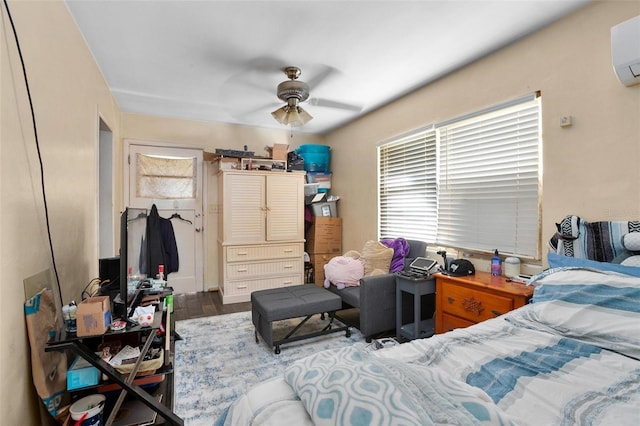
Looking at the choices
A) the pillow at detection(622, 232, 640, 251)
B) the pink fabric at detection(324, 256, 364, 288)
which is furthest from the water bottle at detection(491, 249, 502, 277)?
the pink fabric at detection(324, 256, 364, 288)

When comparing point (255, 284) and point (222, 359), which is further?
point (255, 284)

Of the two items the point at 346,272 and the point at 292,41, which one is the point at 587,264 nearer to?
the point at 346,272

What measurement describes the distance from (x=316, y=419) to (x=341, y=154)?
428cm

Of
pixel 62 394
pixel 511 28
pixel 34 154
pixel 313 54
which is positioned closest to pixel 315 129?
pixel 313 54

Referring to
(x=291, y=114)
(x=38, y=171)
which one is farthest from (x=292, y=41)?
(x=38, y=171)

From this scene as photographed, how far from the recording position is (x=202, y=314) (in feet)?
11.6

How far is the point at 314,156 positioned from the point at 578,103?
3389mm

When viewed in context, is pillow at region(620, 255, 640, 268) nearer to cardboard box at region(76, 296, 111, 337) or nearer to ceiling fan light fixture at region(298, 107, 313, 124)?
cardboard box at region(76, 296, 111, 337)

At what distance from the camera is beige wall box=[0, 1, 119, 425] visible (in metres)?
1.10

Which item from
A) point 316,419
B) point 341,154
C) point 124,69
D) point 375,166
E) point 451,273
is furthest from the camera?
point 341,154

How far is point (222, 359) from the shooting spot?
96.0 inches

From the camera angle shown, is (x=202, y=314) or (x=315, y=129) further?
(x=315, y=129)

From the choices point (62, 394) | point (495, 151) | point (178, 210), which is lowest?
point (62, 394)

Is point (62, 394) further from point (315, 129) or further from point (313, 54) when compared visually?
point (315, 129)
